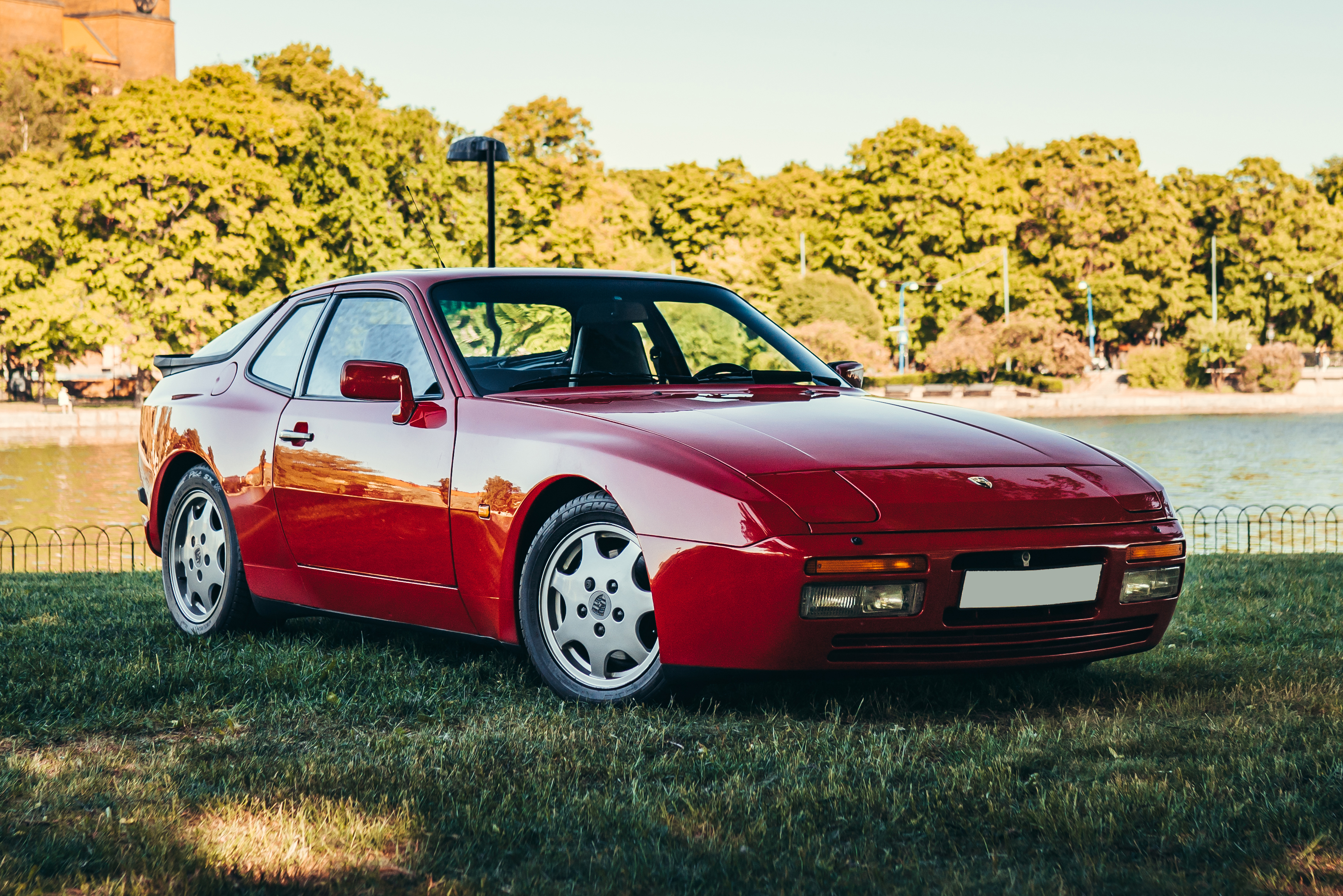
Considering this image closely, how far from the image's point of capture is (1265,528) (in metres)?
19.9

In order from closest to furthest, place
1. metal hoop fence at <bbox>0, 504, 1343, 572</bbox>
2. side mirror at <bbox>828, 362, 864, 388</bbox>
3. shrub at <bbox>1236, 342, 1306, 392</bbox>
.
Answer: side mirror at <bbox>828, 362, 864, 388</bbox> → metal hoop fence at <bbox>0, 504, 1343, 572</bbox> → shrub at <bbox>1236, 342, 1306, 392</bbox>

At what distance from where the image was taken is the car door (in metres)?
4.93

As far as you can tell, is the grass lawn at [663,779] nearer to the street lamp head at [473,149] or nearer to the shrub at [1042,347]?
the street lamp head at [473,149]

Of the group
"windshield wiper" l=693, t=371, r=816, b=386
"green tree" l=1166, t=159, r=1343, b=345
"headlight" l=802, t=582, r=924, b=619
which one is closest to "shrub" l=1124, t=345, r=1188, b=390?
"green tree" l=1166, t=159, r=1343, b=345

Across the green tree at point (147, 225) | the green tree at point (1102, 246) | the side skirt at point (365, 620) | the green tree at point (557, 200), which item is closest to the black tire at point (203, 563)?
the side skirt at point (365, 620)

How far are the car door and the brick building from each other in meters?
77.1

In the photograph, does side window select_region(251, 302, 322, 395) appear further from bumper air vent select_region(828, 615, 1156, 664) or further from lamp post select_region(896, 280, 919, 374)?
lamp post select_region(896, 280, 919, 374)

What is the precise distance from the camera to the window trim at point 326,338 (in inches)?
209

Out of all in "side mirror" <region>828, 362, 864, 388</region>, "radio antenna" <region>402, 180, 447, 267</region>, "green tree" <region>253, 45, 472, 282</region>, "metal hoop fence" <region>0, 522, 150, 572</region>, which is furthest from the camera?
"green tree" <region>253, 45, 472, 282</region>

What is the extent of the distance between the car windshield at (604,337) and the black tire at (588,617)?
0.76 m

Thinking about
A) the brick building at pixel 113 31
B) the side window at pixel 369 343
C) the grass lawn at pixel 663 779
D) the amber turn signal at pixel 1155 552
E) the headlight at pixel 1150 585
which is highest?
the brick building at pixel 113 31

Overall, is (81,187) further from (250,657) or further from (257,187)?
(250,657)

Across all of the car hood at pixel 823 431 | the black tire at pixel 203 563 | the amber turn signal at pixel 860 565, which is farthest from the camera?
the black tire at pixel 203 563

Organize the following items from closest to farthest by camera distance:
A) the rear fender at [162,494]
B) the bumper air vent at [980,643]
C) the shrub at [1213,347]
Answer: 1. the bumper air vent at [980,643]
2. the rear fender at [162,494]
3. the shrub at [1213,347]
